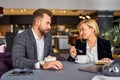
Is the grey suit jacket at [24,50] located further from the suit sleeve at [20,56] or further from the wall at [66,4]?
the wall at [66,4]

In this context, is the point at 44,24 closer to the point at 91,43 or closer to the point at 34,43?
the point at 34,43

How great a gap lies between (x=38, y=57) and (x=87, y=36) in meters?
0.59

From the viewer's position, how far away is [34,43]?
7.44 feet

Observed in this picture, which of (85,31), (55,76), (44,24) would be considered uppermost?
(44,24)

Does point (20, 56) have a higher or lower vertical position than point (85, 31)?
lower

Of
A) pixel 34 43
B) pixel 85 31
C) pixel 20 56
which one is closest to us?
pixel 20 56

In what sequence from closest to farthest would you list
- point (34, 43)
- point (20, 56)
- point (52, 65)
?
point (52, 65)
point (20, 56)
point (34, 43)

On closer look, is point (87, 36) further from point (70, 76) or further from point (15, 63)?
point (70, 76)

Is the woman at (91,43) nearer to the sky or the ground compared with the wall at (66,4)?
nearer to the ground

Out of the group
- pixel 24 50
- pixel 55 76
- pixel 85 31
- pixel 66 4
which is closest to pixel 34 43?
pixel 24 50

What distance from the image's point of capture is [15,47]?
6.97 feet

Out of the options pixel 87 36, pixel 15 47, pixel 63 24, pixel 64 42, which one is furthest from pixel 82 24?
pixel 63 24

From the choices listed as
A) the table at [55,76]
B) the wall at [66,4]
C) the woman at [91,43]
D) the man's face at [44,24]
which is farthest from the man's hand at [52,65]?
the wall at [66,4]

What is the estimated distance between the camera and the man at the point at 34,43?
2035 millimetres
